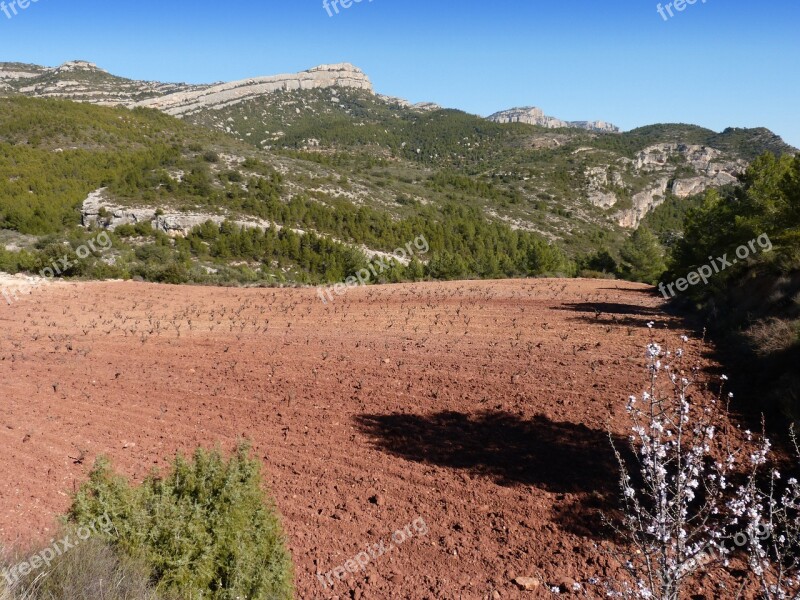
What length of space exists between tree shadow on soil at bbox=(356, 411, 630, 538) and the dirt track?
3 centimetres

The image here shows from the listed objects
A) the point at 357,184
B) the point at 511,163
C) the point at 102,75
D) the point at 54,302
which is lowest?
the point at 54,302

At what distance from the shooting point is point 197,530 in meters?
2.73

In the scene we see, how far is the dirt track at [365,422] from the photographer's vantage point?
13.5ft

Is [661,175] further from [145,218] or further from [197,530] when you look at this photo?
[197,530]

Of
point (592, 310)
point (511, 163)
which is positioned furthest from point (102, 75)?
point (592, 310)

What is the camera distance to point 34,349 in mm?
9555

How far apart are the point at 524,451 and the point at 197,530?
4.13m

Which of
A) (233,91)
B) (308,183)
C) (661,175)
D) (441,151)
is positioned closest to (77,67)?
(233,91)

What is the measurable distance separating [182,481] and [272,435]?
3.03m

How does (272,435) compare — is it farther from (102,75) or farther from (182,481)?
(102,75)

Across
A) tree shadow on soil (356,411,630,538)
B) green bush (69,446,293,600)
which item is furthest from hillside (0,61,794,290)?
green bush (69,446,293,600)

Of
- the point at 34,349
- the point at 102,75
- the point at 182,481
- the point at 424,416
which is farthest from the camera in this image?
the point at 102,75

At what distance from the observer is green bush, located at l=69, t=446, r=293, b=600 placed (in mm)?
2648

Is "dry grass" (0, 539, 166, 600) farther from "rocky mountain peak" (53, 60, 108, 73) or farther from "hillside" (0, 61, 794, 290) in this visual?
"rocky mountain peak" (53, 60, 108, 73)
